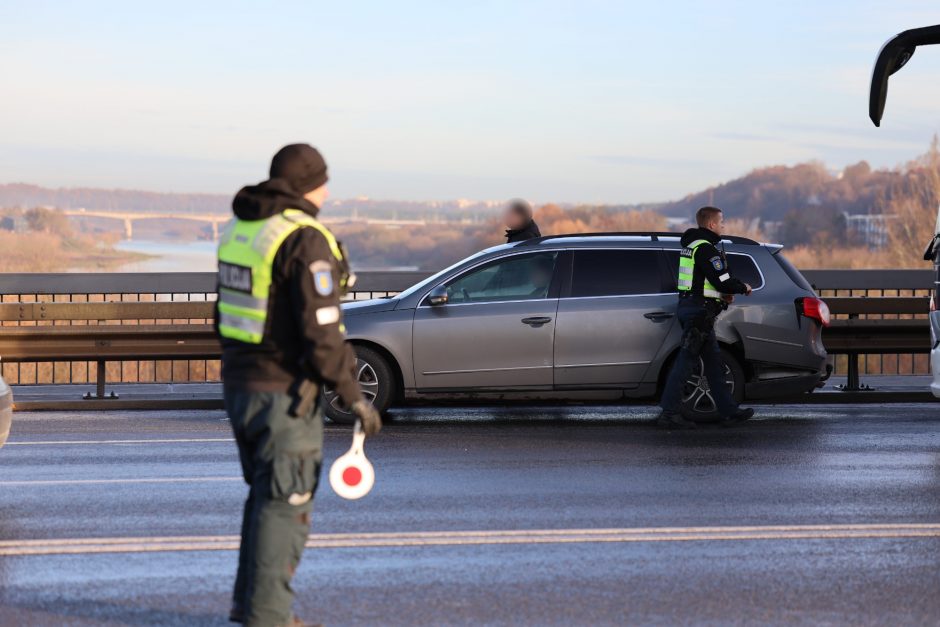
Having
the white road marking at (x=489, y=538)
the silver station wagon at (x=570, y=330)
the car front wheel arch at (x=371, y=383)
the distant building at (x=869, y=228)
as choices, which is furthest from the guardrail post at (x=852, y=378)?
the distant building at (x=869, y=228)

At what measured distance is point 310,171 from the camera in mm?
5355

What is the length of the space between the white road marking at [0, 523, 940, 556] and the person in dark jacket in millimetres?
7157

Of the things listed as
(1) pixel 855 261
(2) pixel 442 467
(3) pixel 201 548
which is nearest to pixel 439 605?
(3) pixel 201 548

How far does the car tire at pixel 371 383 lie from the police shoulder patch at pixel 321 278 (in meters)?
6.73

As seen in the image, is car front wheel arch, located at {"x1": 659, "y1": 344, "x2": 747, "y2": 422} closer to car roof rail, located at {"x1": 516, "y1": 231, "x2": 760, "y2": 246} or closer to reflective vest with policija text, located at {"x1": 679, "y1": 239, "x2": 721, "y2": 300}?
reflective vest with policija text, located at {"x1": 679, "y1": 239, "x2": 721, "y2": 300}

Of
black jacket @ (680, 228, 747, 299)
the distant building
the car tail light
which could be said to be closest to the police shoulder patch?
black jacket @ (680, 228, 747, 299)

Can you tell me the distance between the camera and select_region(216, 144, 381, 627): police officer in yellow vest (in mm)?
5148

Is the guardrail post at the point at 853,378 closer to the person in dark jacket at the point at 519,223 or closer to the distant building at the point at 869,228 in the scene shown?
the person in dark jacket at the point at 519,223

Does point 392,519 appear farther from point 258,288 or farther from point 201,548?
point 258,288

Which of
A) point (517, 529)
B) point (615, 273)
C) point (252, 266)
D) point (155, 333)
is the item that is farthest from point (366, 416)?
point (155, 333)

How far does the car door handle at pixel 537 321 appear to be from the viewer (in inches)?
467

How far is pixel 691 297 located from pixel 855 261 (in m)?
58.2

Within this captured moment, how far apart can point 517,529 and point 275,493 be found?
2.57 m

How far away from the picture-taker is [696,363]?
38.7 ft
